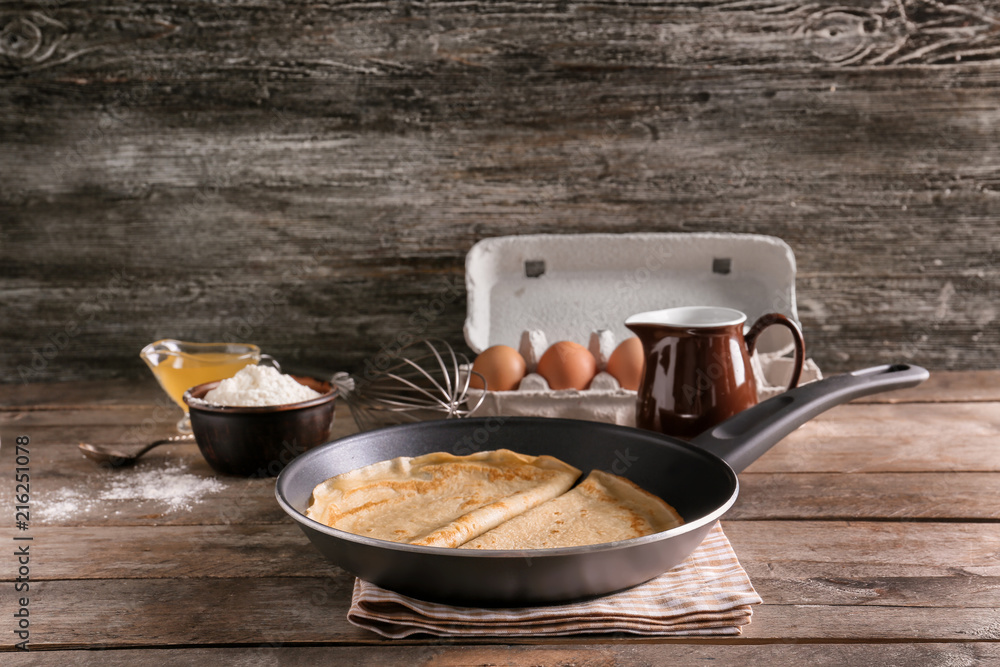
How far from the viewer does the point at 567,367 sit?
4.31ft

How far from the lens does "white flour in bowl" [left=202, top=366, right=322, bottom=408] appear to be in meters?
1.09

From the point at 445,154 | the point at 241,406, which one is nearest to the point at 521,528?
the point at 241,406

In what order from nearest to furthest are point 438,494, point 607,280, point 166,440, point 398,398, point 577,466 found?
point 438,494
point 577,466
point 166,440
point 398,398
point 607,280

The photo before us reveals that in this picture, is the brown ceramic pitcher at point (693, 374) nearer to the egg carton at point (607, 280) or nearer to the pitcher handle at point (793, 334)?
the pitcher handle at point (793, 334)

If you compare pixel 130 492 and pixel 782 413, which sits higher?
pixel 782 413

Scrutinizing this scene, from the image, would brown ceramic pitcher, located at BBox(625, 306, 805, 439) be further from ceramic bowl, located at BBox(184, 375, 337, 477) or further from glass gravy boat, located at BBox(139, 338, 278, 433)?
glass gravy boat, located at BBox(139, 338, 278, 433)

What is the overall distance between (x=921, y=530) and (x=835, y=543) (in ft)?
0.43

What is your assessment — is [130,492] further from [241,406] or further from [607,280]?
[607,280]

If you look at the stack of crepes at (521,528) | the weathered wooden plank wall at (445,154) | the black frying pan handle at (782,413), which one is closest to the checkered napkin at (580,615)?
the stack of crepes at (521,528)

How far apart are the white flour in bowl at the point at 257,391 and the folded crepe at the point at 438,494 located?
0.26 meters

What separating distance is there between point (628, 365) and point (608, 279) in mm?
438

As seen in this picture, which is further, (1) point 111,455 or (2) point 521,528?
(1) point 111,455

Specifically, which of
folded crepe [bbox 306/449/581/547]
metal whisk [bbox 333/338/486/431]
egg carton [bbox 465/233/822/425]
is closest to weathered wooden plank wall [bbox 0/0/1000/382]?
egg carton [bbox 465/233/822/425]

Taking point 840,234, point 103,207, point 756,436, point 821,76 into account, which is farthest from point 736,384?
point 103,207
